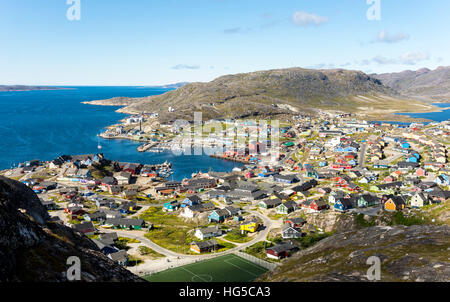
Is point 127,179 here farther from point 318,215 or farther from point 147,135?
point 147,135

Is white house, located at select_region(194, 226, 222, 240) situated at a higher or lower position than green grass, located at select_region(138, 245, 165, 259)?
higher

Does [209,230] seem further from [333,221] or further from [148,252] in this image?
[333,221]

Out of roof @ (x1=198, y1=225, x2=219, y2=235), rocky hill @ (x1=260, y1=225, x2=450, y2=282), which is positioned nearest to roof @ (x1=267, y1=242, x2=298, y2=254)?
rocky hill @ (x1=260, y1=225, x2=450, y2=282)

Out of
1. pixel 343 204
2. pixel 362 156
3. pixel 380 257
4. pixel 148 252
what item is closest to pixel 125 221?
pixel 148 252

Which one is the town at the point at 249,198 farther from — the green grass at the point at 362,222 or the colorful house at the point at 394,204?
the green grass at the point at 362,222

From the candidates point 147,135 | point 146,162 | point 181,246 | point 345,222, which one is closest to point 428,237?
point 345,222

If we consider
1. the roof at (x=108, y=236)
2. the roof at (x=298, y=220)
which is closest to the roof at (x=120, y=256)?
the roof at (x=108, y=236)

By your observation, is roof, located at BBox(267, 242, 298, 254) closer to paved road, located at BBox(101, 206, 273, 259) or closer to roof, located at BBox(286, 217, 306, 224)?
paved road, located at BBox(101, 206, 273, 259)
